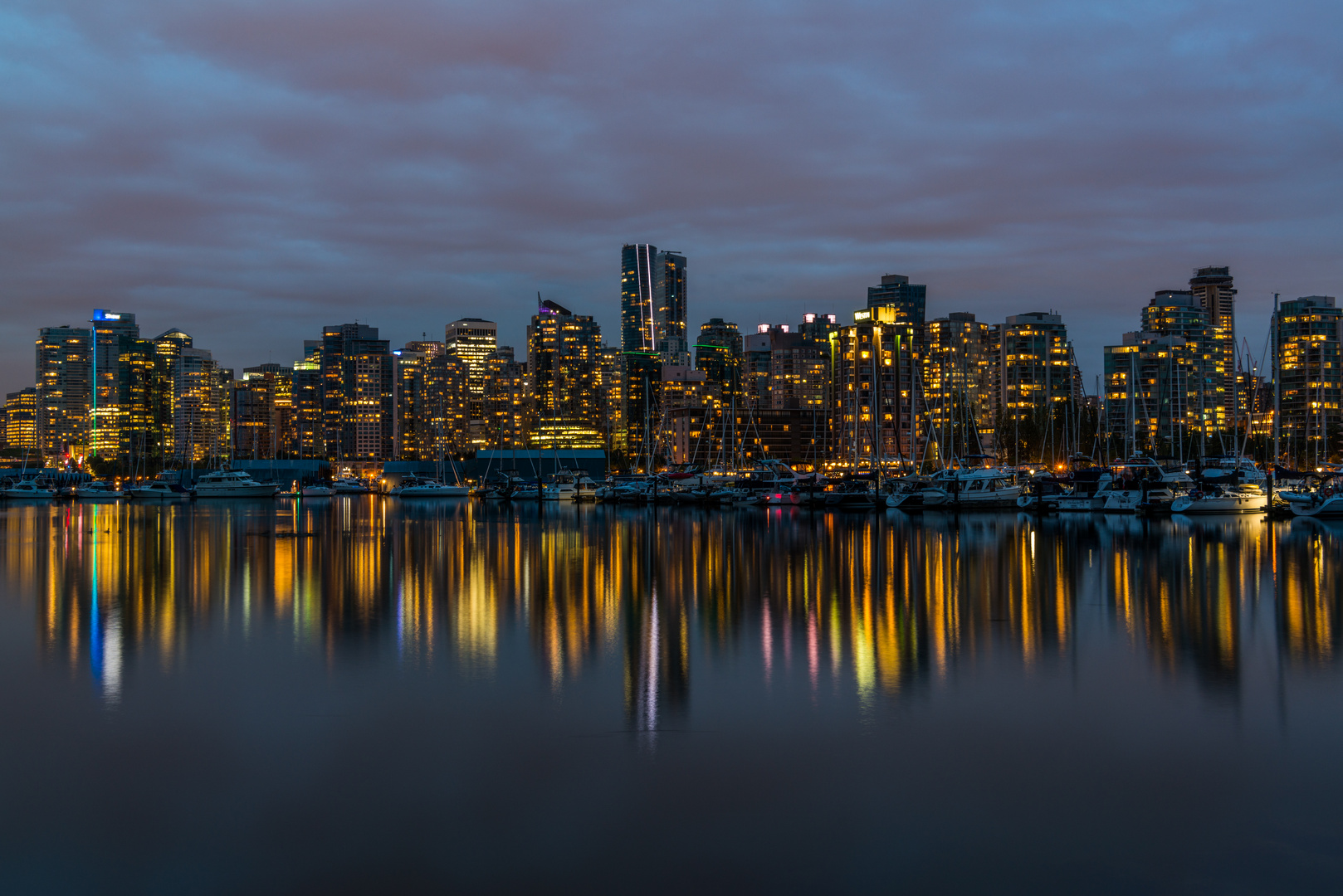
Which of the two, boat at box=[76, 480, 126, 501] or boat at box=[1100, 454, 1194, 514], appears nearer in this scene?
boat at box=[1100, 454, 1194, 514]

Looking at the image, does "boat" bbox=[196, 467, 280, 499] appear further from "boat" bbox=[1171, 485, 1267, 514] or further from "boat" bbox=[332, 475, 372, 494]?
"boat" bbox=[1171, 485, 1267, 514]

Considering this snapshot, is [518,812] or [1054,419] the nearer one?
[518,812]

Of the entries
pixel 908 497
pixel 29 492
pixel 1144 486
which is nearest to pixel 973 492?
pixel 908 497

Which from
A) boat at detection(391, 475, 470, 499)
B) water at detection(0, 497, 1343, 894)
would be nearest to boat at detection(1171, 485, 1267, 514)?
water at detection(0, 497, 1343, 894)

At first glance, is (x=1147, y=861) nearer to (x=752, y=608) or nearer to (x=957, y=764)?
(x=957, y=764)

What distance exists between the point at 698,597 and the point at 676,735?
16.2 metres

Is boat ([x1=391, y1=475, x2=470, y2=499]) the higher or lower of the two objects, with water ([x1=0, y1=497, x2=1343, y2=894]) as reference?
higher

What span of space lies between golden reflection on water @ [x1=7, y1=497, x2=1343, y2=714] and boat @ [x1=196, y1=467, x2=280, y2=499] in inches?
2812

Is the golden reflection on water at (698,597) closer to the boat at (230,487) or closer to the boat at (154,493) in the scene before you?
the boat at (230,487)

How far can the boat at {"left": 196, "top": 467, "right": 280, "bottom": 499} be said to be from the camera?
443 feet

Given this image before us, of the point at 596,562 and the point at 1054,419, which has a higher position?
the point at 1054,419

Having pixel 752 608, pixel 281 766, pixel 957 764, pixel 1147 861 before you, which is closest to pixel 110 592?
pixel 752 608

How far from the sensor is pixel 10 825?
1342 cm

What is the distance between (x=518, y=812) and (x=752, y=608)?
17576 mm
